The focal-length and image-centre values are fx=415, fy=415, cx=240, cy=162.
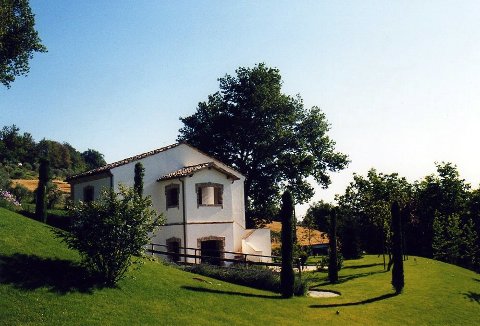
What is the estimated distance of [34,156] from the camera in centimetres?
11669

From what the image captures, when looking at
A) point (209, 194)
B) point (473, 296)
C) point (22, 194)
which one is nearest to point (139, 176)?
point (209, 194)

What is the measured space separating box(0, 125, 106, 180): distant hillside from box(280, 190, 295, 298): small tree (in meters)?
72.2

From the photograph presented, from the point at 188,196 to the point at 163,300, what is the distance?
1659 centimetres

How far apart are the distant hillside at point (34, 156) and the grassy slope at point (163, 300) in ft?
229

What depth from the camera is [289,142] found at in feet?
168

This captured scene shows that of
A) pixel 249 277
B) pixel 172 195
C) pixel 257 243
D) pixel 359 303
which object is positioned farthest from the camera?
pixel 257 243

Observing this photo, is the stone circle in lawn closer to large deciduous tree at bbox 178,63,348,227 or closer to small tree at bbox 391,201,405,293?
small tree at bbox 391,201,405,293

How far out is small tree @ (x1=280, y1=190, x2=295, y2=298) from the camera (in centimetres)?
2459

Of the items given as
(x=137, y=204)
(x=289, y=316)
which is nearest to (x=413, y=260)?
(x=289, y=316)

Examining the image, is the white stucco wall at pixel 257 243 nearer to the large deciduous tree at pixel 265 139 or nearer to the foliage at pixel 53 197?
the large deciduous tree at pixel 265 139

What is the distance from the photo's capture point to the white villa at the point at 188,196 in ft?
114

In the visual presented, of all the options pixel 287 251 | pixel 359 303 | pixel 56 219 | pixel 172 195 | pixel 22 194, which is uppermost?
pixel 22 194

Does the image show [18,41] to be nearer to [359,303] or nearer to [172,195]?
[172,195]

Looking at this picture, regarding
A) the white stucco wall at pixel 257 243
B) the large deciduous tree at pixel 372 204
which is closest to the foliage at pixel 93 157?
the large deciduous tree at pixel 372 204
